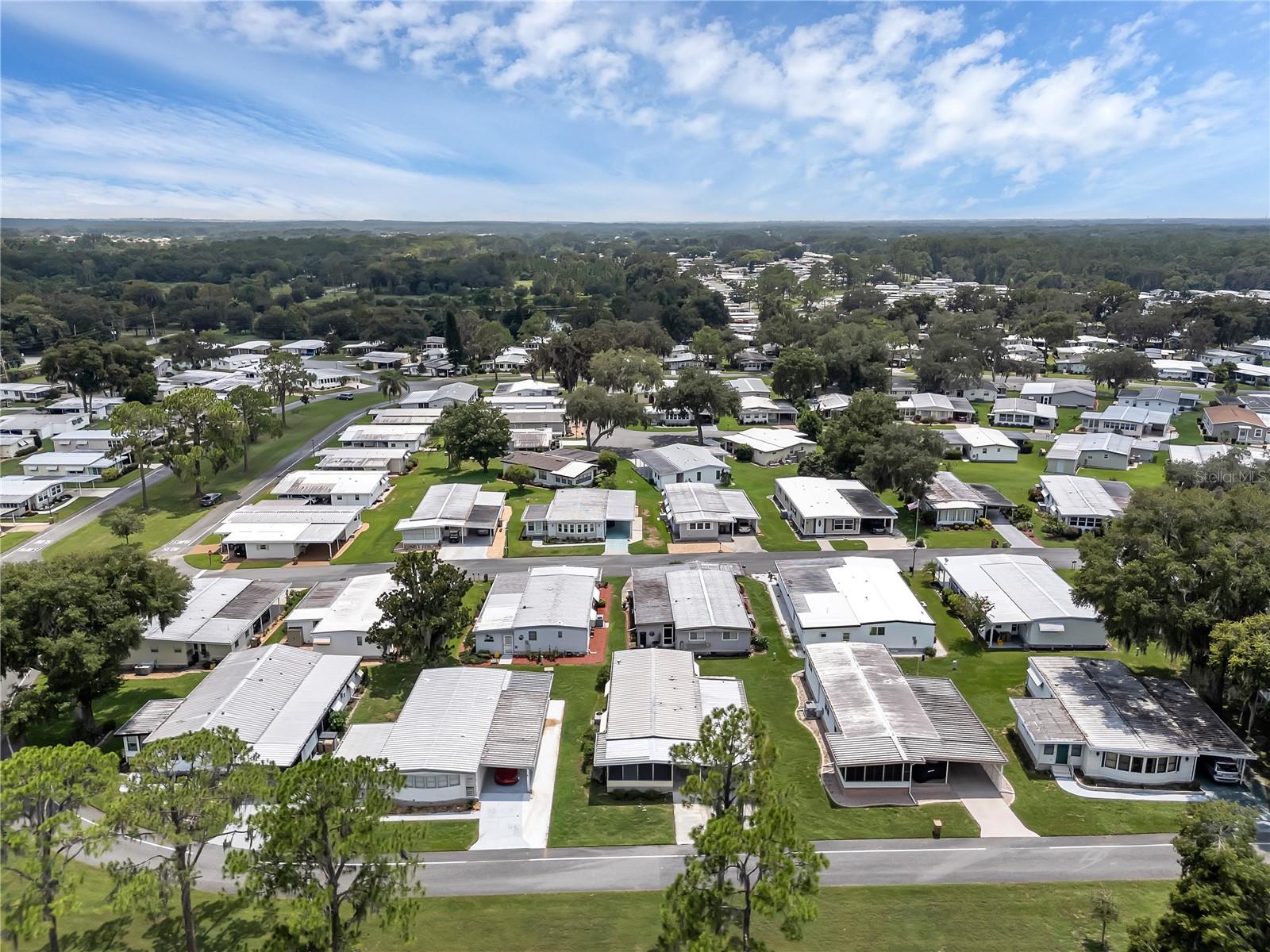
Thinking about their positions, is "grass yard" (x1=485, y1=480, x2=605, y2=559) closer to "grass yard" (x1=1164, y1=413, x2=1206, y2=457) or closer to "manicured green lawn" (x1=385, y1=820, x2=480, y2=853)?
"manicured green lawn" (x1=385, y1=820, x2=480, y2=853)

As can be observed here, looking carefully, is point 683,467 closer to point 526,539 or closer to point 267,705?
point 526,539

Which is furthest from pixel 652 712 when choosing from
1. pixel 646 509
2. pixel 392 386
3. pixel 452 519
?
pixel 392 386

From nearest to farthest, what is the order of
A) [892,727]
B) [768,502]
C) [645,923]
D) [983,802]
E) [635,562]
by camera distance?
[645,923]
[983,802]
[892,727]
[635,562]
[768,502]

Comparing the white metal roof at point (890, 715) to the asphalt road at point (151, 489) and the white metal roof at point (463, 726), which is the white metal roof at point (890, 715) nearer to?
the white metal roof at point (463, 726)

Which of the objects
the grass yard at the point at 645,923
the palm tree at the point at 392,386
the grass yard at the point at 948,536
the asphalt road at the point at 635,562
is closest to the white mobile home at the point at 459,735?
the grass yard at the point at 645,923

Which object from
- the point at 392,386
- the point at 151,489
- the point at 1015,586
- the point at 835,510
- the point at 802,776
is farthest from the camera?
the point at 392,386

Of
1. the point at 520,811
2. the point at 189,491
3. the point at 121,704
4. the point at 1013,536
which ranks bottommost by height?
the point at 189,491

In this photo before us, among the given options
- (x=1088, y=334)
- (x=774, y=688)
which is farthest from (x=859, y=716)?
(x=1088, y=334)
